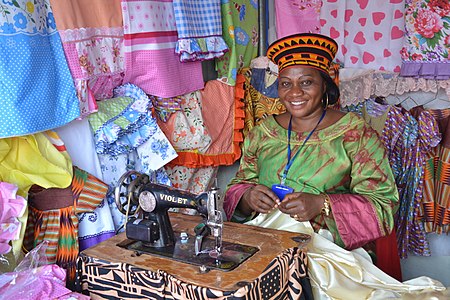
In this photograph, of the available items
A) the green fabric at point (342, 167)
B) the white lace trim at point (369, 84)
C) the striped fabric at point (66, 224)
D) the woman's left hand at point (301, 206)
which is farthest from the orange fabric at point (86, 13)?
the white lace trim at point (369, 84)

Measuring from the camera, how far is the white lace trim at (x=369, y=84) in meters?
3.10

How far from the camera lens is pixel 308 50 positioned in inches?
76.9

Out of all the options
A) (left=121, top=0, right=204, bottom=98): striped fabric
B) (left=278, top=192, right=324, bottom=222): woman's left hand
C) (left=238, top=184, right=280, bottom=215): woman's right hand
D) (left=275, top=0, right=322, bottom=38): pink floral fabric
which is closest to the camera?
(left=278, top=192, right=324, bottom=222): woman's left hand

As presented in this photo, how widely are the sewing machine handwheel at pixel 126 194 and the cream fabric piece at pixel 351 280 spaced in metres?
0.62

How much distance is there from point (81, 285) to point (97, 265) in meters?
0.11

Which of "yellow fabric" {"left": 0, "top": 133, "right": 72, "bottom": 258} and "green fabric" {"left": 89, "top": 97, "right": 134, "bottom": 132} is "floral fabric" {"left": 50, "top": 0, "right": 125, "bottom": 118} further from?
"yellow fabric" {"left": 0, "top": 133, "right": 72, "bottom": 258}

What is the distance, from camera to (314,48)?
1.95 metres

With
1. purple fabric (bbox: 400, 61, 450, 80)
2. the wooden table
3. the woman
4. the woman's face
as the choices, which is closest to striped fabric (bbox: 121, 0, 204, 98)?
the woman

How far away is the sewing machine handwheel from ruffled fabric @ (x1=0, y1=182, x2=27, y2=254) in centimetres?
39

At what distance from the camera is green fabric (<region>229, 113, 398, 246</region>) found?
6.21 ft

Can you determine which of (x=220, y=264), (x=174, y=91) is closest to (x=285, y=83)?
(x=174, y=91)

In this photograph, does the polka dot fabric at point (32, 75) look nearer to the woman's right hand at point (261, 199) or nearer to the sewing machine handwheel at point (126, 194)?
the sewing machine handwheel at point (126, 194)

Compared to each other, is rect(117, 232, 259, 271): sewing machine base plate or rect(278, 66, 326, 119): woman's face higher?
rect(278, 66, 326, 119): woman's face

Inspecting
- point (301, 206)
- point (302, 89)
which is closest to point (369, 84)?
point (302, 89)
